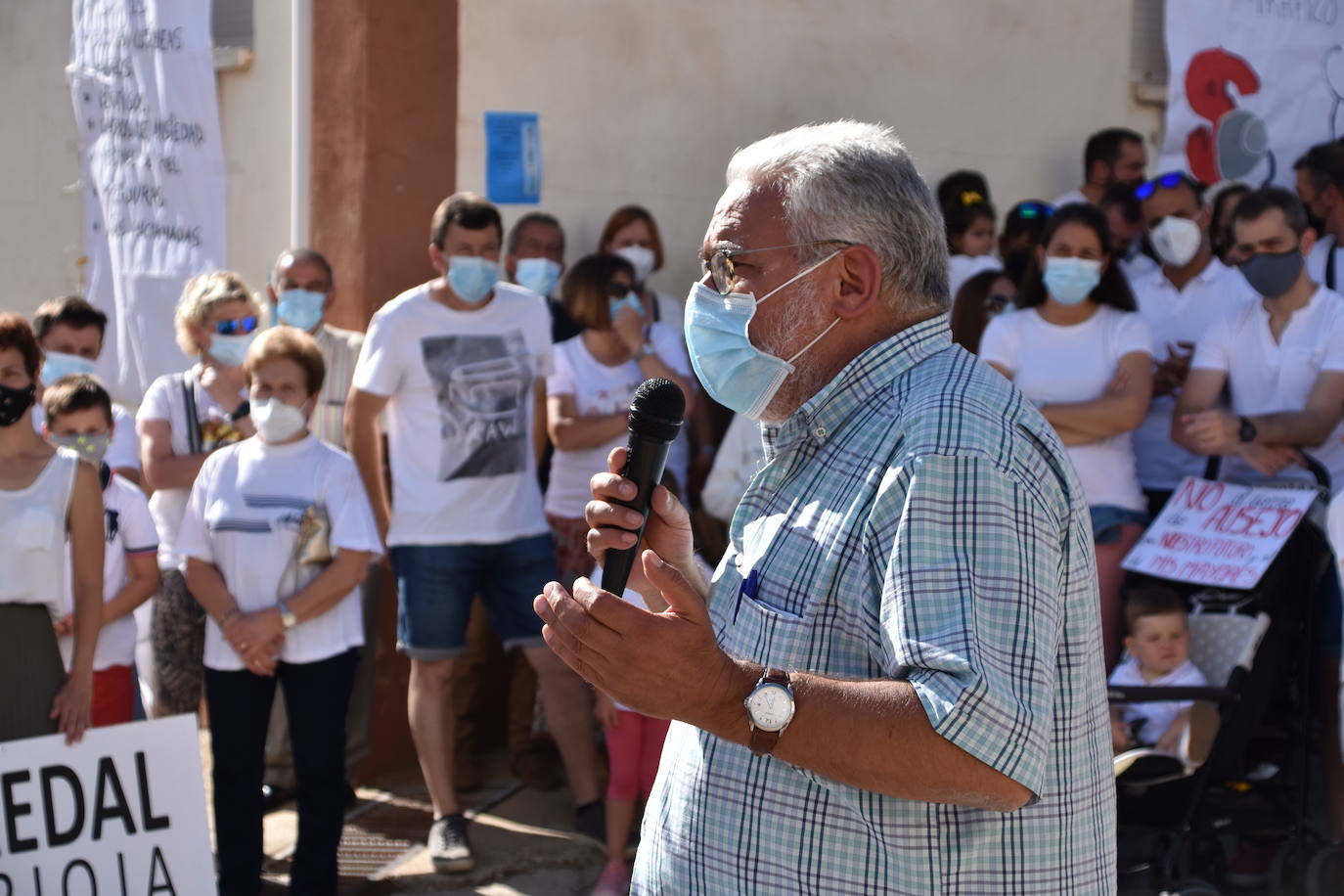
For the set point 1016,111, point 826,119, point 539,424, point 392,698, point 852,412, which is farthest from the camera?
point 1016,111

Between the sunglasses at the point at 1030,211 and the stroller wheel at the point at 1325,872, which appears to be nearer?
the stroller wheel at the point at 1325,872

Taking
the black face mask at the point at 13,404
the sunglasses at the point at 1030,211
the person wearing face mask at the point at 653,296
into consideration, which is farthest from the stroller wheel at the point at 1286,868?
the black face mask at the point at 13,404

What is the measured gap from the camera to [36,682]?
14.8ft

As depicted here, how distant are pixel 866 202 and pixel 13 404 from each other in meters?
3.37

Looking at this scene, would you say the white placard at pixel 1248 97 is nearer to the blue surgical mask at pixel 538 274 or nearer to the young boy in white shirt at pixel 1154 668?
the blue surgical mask at pixel 538 274

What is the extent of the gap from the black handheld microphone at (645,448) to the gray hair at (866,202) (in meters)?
0.31

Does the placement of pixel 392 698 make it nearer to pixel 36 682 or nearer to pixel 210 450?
pixel 210 450

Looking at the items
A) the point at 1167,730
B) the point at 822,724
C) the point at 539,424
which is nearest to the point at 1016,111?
the point at 539,424

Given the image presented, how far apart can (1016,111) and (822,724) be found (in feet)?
22.4

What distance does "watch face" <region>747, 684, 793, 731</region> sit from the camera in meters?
1.71

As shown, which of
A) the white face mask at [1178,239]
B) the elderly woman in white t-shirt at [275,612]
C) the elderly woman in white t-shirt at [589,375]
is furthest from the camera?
the white face mask at [1178,239]

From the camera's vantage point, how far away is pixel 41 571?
4473 millimetres

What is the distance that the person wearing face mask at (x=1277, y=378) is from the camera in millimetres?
5125

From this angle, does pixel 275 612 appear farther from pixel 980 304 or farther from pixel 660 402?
pixel 980 304
